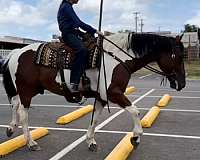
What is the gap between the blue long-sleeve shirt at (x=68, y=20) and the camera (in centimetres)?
582

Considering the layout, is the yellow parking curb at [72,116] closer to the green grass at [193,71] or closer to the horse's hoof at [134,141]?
the horse's hoof at [134,141]

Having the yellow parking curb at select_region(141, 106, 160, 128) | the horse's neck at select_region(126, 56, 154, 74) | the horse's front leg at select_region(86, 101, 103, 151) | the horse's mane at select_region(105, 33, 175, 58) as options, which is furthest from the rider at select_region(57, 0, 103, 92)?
the yellow parking curb at select_region(141, 106, 160, 128)

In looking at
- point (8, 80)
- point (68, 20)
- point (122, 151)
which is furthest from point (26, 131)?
point (68, 20)

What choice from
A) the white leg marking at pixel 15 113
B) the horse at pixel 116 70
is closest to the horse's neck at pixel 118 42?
the horse at pixel 116 70

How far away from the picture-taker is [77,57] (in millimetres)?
5754

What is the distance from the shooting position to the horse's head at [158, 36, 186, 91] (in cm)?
592

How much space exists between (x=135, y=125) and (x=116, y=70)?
91 centimetres

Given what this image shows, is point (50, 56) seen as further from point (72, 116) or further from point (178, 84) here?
point (72, 116)

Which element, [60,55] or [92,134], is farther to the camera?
[92,134]

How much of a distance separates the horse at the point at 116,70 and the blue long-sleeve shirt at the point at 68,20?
399 mm

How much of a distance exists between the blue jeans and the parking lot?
1.25 meters

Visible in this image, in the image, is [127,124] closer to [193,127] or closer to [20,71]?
[193,127]

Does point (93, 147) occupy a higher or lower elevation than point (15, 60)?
lower

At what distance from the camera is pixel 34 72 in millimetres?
6219
